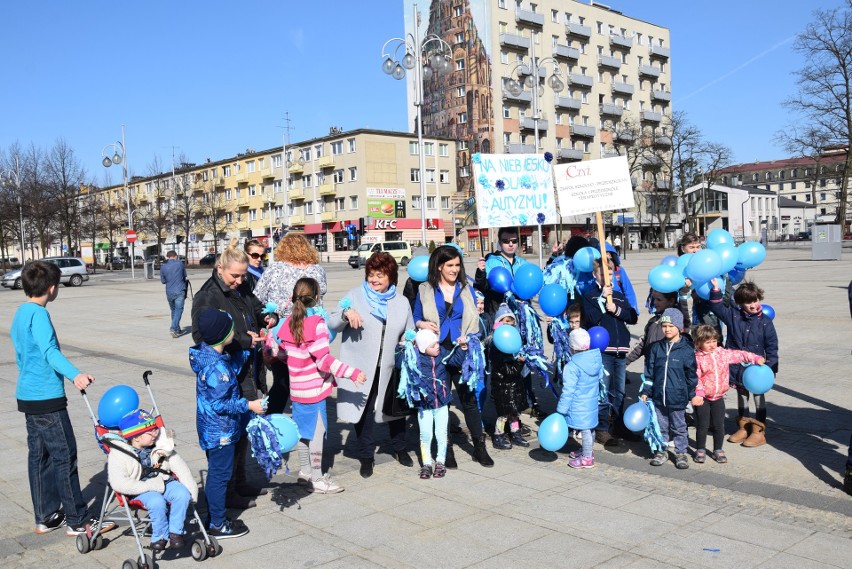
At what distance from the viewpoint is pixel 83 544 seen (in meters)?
4.38

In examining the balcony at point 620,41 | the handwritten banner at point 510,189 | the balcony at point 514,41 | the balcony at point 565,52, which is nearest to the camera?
the handwritten banner at point 510,189

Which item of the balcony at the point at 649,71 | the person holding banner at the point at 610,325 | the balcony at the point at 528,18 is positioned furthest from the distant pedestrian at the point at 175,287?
the balcony at the point at 649,71

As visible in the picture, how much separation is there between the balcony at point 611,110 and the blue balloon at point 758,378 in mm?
81363

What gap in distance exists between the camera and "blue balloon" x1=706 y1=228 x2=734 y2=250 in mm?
6566

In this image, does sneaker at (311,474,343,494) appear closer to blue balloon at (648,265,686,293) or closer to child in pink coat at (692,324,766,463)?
child in pink coat at (692,324,766,463)

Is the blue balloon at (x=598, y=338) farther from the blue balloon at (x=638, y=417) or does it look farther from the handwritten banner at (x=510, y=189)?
the handwritten banner at (x=510, y=189)

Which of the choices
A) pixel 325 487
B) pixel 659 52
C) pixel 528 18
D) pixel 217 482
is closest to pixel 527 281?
pixel 325 487

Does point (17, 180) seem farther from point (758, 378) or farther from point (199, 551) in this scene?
point (758, 378)

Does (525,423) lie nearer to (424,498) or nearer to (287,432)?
(424,498)

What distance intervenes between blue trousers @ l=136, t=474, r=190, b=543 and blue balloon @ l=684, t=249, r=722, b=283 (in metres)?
4.29

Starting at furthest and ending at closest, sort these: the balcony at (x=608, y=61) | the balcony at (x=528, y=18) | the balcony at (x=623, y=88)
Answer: the balcony at (x=623, y=88)
the balcony at (x=608, y=61)
the balcony at (x=528, y=18)

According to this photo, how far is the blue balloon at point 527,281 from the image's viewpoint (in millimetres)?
6211

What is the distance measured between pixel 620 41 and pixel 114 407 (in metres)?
88.1

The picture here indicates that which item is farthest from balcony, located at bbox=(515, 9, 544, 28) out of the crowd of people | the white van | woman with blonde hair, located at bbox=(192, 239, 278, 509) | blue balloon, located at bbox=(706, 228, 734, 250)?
woman with blonde hair, located at bbox=(192, 239, 278, 509)
